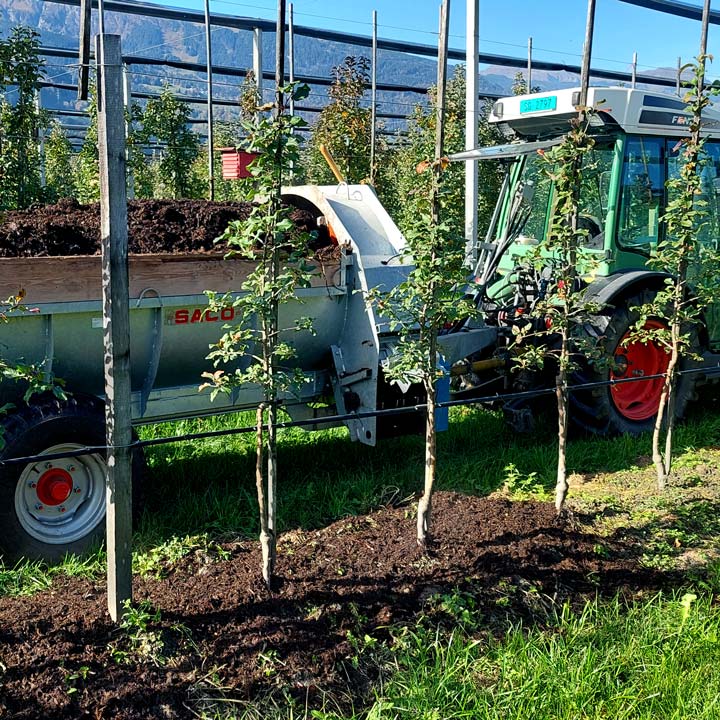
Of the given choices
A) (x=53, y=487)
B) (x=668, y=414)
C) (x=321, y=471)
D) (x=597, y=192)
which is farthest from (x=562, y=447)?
(x=53, y=487)

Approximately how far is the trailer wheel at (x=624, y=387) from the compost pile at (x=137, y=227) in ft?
7.22

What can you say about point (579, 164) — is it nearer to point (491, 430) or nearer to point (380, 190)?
point (491, 430)

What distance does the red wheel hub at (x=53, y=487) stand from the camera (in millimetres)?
4203

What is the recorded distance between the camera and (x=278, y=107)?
10.9 ft

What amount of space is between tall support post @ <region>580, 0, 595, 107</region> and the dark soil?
230 centimetres

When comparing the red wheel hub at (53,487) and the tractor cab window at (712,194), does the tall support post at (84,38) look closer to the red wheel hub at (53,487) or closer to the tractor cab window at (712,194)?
the red wheel hub at (53,487)

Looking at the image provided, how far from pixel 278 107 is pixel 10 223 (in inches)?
82.3

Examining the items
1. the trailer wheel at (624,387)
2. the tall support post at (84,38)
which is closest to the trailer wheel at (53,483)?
the tall support post at (84,38)

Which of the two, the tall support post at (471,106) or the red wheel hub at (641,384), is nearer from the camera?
the red wheel hub at (641,384)

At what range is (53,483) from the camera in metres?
4.22

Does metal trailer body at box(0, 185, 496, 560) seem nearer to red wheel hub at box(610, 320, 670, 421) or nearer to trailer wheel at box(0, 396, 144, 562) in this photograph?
trailer wheel at box(0, 396, 144, 562)

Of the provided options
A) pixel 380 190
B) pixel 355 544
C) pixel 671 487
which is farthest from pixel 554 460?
pixel 380 190

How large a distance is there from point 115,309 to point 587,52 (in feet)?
9.88

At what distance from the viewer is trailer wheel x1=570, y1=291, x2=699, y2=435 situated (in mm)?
6031
